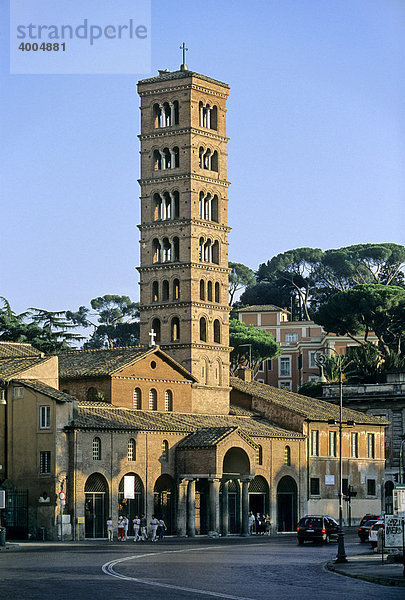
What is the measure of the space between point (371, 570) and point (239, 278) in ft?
439

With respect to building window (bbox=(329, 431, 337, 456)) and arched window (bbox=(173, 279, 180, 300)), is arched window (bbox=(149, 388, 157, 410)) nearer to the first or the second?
arched window (bbox=(173, 279, 180, 300))

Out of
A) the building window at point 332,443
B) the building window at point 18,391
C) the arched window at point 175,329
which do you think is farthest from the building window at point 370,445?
the building window at point 18,391

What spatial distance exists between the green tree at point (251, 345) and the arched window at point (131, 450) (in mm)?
62943

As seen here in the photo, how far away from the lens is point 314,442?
293 feet

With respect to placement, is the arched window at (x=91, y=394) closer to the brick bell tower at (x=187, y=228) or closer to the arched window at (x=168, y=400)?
the arched window at (x=168, y=400)

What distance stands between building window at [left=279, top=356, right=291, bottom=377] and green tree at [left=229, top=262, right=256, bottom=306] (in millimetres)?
22590

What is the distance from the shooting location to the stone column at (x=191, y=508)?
75.3 meters

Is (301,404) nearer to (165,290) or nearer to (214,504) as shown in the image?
(165,290)

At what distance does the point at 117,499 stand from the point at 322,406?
27.3 m

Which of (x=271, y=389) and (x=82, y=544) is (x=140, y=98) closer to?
(x=271, y=389)

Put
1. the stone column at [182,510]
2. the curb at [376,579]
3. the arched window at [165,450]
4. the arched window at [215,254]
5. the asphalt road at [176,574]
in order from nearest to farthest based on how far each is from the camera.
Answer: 1. the asphalt road at [176,574]
2. the curb at [376,579]
3. the stone column at [182,510]
4. the arched window at [165,450]
5. the arched window at [215,254]

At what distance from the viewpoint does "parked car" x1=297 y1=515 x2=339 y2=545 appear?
214 ft

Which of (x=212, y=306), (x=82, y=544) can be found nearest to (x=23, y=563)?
(x=82, y=544)

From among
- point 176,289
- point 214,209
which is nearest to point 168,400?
point 176,289
